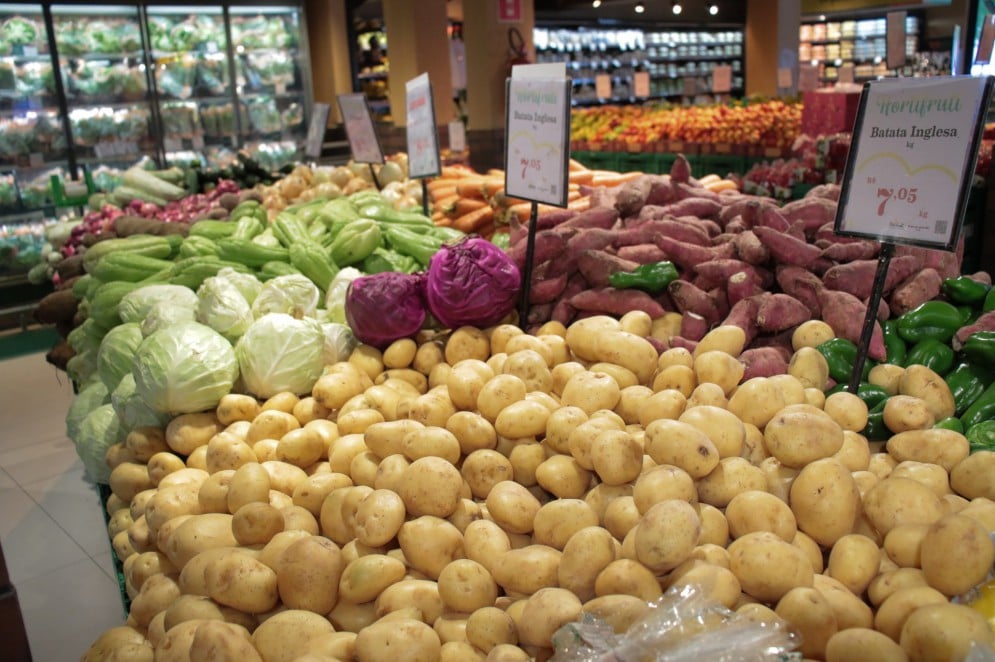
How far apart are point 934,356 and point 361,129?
3196 mm

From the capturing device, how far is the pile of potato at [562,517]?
130cm

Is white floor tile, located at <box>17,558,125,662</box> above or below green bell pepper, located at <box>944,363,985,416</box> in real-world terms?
below

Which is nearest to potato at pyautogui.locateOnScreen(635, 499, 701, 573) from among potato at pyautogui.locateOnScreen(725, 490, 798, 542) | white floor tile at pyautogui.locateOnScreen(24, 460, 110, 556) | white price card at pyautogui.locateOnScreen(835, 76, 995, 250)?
potato at pyautogui.locateOnScreen(725, 490, 798, 542)

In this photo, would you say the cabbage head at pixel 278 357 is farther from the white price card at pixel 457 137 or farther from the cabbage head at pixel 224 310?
the white price card at pixel 457 137

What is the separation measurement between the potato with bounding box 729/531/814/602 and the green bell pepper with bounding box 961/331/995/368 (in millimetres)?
1004

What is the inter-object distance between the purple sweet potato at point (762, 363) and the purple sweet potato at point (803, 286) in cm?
28

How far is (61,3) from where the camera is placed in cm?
739

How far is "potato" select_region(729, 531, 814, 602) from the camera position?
1.30 metres

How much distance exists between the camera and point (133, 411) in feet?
8.02

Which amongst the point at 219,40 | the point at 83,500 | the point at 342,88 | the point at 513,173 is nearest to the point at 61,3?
the point at 219,40

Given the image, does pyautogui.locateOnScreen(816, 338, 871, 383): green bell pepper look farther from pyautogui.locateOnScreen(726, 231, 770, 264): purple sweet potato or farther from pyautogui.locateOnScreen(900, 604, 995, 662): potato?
pyautogui.locateOnScreen(900, 604, 995, 662): potato

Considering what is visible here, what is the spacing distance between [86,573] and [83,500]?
80 centimetres

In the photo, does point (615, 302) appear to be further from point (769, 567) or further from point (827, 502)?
point (769, 567)

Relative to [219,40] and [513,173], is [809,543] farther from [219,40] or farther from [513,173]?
[219,40]
